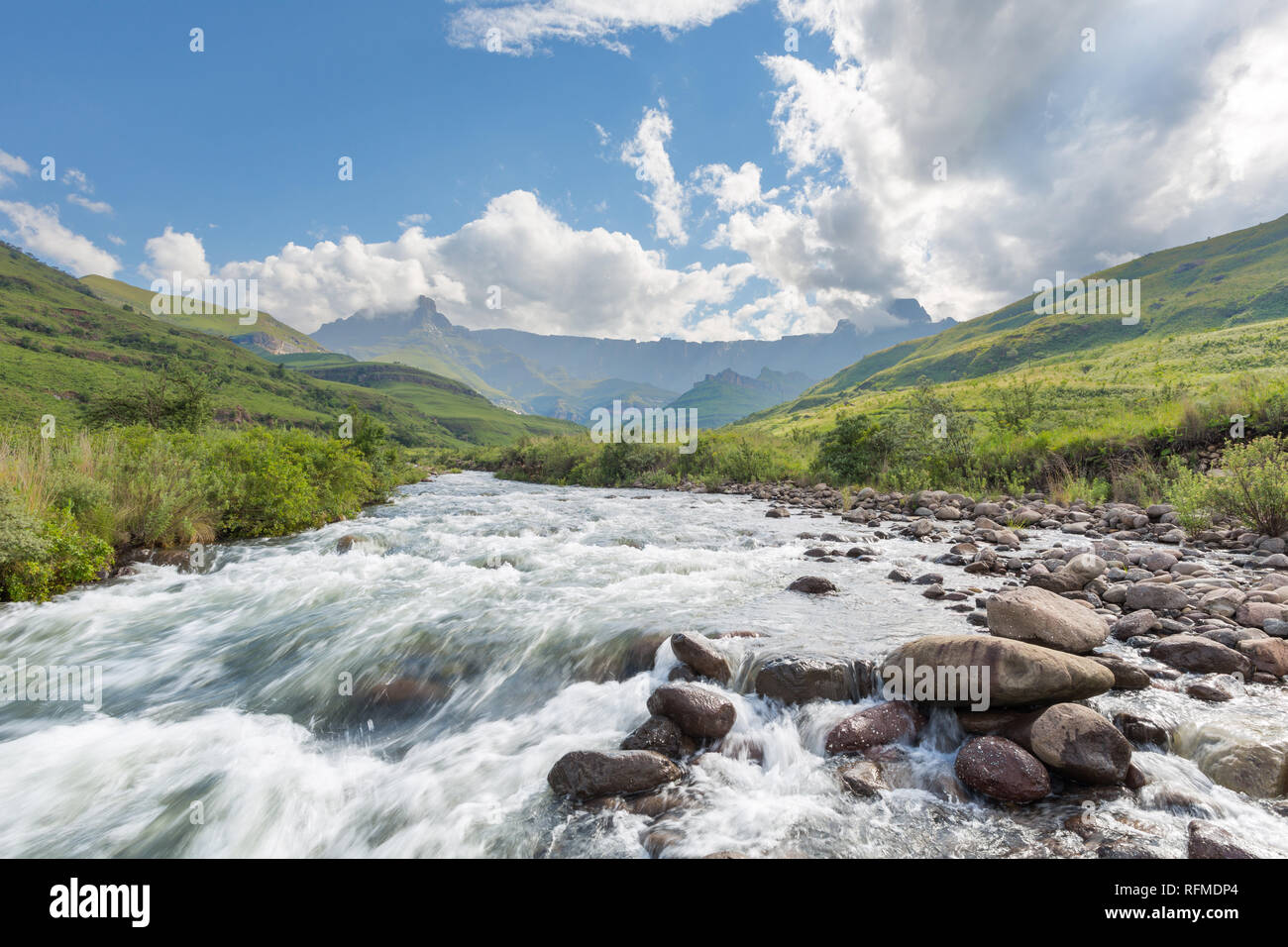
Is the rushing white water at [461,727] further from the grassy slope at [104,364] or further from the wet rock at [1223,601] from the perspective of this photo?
the grassy slope at [104,364]

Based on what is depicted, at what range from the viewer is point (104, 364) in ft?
373

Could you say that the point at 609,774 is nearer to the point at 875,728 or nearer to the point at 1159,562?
the point at 875,728

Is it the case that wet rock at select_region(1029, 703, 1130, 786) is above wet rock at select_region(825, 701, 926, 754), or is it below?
above

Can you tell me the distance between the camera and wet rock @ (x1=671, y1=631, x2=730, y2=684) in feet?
21.1

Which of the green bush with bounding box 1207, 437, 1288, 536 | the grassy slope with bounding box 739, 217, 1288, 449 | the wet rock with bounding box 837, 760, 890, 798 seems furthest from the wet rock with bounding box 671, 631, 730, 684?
the grassy slope with bounding box 739, 217, 1288, 449

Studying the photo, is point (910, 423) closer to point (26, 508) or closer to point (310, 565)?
point (310, 565)

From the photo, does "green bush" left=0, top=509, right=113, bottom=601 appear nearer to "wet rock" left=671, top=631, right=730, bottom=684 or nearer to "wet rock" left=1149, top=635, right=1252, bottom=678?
"wet rock" left=671, top=631, right=730, bottom=684

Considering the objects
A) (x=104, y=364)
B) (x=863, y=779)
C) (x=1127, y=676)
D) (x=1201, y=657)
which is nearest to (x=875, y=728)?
(x=863, y=779)

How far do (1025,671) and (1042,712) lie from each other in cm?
35

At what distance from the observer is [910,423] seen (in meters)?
26.9

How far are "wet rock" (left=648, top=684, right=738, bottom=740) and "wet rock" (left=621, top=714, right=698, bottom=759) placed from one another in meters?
0.09
